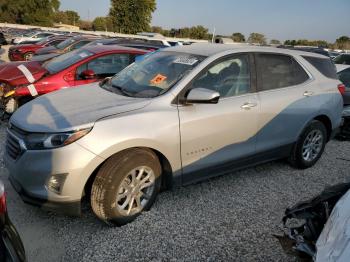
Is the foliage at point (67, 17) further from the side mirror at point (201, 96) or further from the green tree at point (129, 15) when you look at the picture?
the side mirror at point (201, 96)

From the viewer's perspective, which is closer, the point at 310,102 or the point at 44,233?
the point at 44,233

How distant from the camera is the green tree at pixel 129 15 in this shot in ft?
193

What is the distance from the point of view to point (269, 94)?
4.20 metres

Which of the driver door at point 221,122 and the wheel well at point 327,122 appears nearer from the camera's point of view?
the driver door at point 221,122

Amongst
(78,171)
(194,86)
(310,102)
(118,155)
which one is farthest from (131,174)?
(310,102)

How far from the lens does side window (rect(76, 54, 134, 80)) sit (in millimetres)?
6289

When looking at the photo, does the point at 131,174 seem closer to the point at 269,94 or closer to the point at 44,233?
the point at 44,233

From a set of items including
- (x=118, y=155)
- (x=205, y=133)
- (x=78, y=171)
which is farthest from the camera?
(x=205, y=133)

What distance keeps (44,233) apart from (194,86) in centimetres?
201

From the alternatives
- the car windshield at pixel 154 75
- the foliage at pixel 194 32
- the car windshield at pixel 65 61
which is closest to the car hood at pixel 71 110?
the car windshield at pixel 154 75

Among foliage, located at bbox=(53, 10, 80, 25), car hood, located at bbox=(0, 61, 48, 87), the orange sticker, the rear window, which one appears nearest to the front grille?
the orange sticker

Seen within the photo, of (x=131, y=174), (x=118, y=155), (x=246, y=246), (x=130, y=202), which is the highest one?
(x=118, y=155)

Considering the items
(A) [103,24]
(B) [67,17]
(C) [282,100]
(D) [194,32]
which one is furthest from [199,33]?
(C) [282,100]

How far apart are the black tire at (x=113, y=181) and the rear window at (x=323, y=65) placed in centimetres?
291
